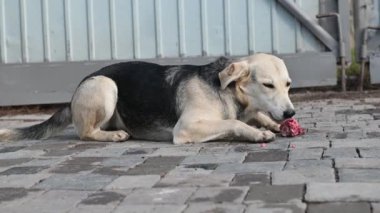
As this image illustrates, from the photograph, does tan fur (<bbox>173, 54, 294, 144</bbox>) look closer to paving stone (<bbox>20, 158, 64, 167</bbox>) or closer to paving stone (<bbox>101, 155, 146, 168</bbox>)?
paving stone (<bbox>101, 155, 146, 168</bbox>)

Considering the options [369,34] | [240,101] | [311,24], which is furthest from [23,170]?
[369,34]

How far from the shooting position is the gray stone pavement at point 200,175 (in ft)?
10.3

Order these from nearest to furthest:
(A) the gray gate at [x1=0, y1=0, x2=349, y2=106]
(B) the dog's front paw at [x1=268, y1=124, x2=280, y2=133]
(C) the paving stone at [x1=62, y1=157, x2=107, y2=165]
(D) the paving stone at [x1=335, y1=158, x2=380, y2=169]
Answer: (D) the paving stone at [x1=335, y1=158, x2=380, y2=169] < (C) the paving stone at [x1=62, y1=157, x2=107, y2=165] < (B) the dog's front paw at [x1=268, y1=124, x2=280, y2=133] < (A) the gray gate at [x1=0, y1=0, x2=349, y2=106]

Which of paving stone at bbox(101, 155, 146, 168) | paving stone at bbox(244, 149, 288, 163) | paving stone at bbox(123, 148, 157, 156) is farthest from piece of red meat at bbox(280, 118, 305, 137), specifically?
paving stone at bbox(101, 155, 146, 168)

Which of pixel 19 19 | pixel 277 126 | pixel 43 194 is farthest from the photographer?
pixel 19 19

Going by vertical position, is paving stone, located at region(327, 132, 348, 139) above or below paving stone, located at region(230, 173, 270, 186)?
above

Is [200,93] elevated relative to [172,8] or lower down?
lower down

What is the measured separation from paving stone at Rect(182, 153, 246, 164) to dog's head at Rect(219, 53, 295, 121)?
77cm

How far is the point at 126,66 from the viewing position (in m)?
6.03

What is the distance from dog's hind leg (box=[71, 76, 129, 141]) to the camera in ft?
18.9

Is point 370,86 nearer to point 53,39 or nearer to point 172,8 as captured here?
point 172,8

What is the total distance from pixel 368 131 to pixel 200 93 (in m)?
1.41

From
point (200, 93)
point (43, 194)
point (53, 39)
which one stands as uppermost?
point (53, 39)

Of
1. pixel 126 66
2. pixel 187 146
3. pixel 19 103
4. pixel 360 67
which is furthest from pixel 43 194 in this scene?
pixel 360 67
